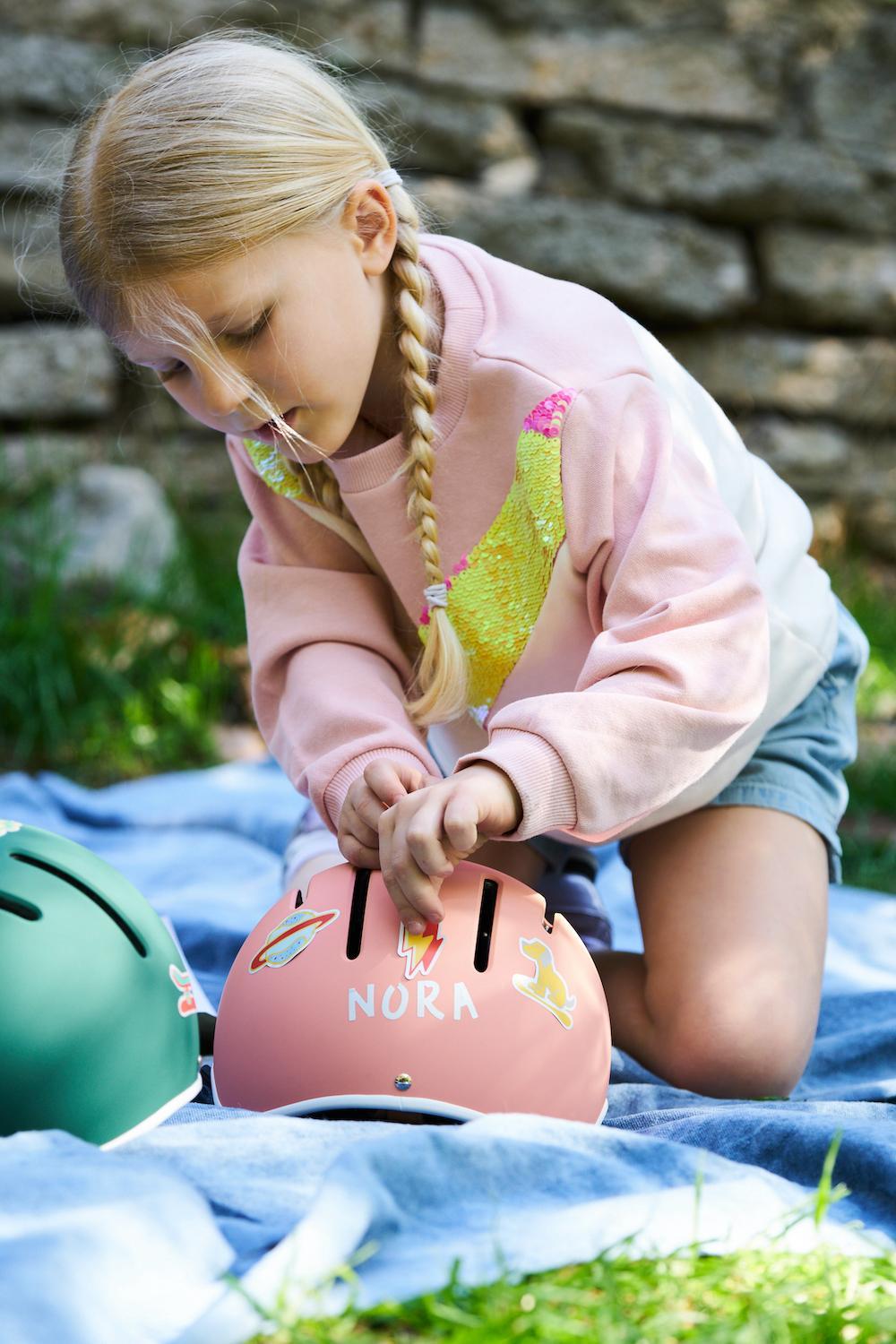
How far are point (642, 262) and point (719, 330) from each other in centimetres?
44

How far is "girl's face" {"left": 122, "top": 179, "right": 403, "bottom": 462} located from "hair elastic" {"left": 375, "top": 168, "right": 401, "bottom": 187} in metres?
0.04

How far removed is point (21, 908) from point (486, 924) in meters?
0.52

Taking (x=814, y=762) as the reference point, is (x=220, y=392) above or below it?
above

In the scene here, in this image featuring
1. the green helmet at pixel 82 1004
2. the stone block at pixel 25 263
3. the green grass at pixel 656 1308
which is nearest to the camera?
the green grass at pixel 656 1308

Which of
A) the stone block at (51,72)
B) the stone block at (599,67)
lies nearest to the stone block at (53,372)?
the stone block at (51,72)

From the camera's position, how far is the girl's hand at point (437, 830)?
1521mm

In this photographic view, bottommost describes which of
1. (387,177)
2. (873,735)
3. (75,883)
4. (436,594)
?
(873,735)

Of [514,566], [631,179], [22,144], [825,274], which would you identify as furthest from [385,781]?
[825,274]

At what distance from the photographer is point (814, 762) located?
215 centimetres

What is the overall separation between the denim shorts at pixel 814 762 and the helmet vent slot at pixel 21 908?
3.35 feet

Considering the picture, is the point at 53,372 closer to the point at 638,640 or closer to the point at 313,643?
the point at 313,643

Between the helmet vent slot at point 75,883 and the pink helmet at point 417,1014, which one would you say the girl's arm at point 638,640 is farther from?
the helmet vent slot at point 75,883

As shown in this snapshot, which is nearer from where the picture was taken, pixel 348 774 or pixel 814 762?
pixel 348 774

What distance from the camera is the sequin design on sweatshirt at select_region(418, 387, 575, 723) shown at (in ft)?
5.97
